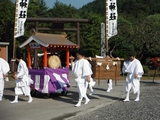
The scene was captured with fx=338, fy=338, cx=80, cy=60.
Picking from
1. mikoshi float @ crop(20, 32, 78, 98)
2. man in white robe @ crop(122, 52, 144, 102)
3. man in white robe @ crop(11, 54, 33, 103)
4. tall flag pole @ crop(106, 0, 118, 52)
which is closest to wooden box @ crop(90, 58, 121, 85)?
mikoshi float @ crop(20, 32, 78, 98)

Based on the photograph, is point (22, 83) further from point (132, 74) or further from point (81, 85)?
point (132, 74)

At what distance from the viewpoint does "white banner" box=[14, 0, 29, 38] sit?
21938mm

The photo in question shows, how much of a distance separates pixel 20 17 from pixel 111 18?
597 cm

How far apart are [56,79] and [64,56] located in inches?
95.3

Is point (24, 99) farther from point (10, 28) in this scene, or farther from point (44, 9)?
point (44, 9)

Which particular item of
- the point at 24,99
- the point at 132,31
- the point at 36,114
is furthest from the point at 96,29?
the point at 36,114

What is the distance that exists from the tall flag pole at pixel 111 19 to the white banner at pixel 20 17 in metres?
5.40

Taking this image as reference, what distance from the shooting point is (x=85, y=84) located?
10.8 meters

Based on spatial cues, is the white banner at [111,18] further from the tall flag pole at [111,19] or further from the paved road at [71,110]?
the paved road at [71,110]

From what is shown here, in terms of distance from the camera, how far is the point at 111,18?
21016 millimetres

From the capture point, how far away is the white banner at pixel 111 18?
2080 cm

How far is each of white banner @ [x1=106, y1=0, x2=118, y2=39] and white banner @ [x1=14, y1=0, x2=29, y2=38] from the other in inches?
214

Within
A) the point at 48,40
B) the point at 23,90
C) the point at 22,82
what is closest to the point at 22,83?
the point at 22,82

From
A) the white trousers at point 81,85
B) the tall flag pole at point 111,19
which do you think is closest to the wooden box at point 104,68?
the white trousers at point 81,85
